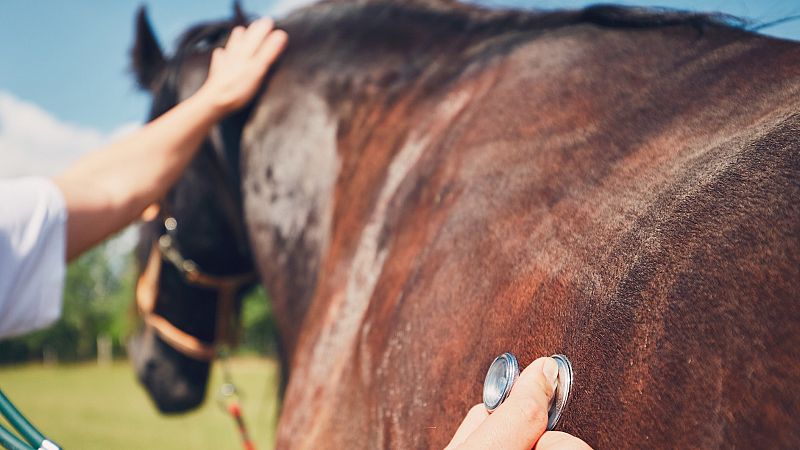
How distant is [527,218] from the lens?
1140 mm

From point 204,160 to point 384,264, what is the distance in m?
1.16

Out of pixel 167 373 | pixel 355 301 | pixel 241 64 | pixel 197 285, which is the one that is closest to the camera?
pixel 355 301

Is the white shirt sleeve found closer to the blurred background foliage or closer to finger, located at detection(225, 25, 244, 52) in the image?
finger, located at detection(225, 25, 244, 52)

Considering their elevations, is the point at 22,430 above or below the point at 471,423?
below

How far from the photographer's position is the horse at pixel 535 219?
75cm

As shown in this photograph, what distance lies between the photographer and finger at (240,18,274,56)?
82.8 inches

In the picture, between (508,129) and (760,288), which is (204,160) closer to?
(508,129)

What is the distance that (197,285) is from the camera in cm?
277

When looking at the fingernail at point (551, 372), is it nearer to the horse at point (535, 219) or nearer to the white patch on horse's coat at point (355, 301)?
the horse at point (535, 219)

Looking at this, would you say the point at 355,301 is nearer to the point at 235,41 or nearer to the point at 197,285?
the point at 235,41

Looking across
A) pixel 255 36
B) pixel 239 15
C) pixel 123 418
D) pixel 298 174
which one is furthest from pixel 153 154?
pixel 123 418

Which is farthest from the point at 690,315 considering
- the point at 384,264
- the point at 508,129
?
the point at 384,264

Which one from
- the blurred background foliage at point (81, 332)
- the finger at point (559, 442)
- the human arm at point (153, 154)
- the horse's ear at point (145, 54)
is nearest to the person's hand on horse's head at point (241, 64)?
the human arm at point (153, 154)

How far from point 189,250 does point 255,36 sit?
2.92ft
